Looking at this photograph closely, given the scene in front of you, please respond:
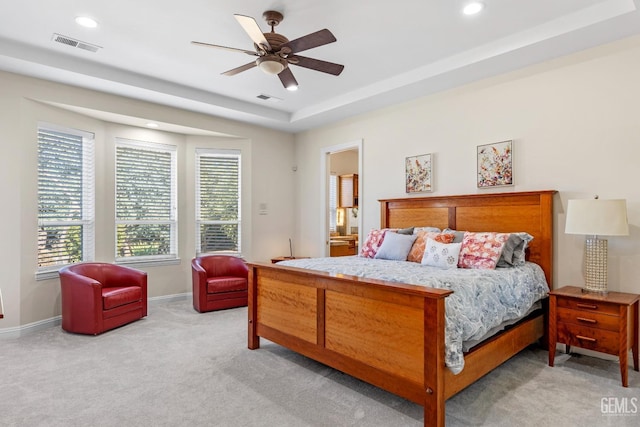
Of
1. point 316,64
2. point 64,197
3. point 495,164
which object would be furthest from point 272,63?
point 64,197

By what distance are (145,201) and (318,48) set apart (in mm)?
3471

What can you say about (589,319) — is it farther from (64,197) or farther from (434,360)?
(64,197)

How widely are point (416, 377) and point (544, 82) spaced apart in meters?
3.15

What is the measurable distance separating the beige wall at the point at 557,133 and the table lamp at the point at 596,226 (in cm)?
28

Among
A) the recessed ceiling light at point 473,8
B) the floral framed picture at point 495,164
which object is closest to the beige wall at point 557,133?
the floral framed picture at point 495,164

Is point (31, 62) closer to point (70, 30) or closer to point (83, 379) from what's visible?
point (70, 30)

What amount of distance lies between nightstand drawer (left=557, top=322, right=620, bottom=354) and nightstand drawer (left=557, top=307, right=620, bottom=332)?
0.03 meters

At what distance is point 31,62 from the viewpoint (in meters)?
3.65

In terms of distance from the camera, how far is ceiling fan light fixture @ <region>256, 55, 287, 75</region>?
2.93 m

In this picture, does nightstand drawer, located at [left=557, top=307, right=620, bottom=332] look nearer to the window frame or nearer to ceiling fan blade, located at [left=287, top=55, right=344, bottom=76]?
ceiling fan blade, located at [left=287, top=55, right=344, bottom=76]

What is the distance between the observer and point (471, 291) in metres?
2.53

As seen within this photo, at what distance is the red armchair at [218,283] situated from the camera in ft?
16.0

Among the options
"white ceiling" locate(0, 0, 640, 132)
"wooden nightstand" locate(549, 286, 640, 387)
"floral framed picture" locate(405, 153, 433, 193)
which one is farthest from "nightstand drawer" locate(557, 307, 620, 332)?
"white ceiling" locate(0, 0, 640, 132)

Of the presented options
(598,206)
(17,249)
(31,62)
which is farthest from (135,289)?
(598,206)
